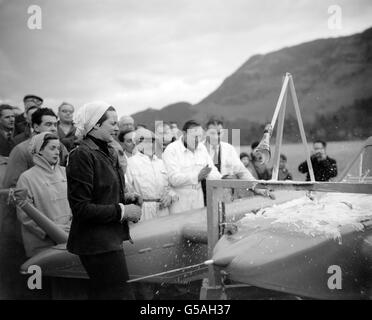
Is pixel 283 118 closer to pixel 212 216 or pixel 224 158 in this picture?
pixel 212 216

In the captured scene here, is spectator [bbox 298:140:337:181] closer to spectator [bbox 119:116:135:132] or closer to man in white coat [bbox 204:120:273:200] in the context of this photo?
man in white coat [bbox 204:120:273:200]

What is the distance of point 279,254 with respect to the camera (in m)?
1.95

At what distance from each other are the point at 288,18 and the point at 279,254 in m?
2.41

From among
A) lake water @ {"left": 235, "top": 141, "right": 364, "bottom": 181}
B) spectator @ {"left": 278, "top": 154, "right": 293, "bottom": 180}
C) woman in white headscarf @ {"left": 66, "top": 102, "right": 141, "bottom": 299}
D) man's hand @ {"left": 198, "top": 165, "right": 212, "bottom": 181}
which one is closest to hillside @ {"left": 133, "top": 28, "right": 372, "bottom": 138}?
lake water @ {"left": 235, "top": 141, "right": 364, "bottom": 181}

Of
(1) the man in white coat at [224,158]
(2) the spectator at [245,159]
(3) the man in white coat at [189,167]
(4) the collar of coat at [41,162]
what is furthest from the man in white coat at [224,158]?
(4) the collar of coat at [41,162]

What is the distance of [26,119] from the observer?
3727 mm

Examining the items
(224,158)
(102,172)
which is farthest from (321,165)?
(102,172)

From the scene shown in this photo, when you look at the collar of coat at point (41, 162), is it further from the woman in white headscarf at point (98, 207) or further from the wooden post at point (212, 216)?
the wooden post at point (212, 216)

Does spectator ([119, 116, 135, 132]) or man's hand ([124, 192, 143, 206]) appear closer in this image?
man's hand ([124, 192, 143, 206])

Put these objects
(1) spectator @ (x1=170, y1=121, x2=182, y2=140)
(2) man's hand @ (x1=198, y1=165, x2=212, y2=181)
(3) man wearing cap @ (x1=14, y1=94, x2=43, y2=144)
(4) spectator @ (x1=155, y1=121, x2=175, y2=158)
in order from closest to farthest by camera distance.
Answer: (3) man wearing cap @ (x1=14, y1=94, x2=43, y2=144), (2) man's hand @ (x1=198, y1=165, x2=212, y2=181), (4) spectator @ (x1=155, y1=121, x2=175, y2=158), (1) spectator @ (x1=170, y1=121, x2=182, y2=140)

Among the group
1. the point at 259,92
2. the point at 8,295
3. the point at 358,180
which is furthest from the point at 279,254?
the point at 259,92

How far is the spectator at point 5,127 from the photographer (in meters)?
3.28

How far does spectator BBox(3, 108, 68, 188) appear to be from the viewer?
2.89m
